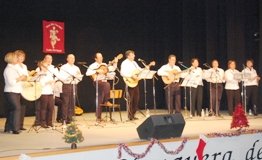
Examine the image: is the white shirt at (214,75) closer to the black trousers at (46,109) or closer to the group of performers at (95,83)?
the group of performers at (95,83)

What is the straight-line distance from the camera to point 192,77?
1123 cm

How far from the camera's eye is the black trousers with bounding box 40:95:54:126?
9070mm

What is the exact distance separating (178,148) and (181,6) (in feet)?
30.3

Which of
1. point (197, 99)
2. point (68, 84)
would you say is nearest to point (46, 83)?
point (68, 84)

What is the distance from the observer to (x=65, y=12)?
12.8m

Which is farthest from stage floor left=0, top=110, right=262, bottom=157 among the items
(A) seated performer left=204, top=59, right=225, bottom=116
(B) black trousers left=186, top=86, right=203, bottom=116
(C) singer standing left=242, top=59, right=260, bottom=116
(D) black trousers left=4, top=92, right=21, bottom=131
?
(C) singer standing left=242, top=59, right=260, bottom=116

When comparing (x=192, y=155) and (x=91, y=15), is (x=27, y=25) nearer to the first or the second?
(x=91, y=15)

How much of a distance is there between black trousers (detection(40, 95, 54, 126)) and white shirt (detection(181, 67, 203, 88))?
134 inches

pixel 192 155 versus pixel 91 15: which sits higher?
pixel 91 15

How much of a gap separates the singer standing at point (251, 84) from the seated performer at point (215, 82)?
0.70 m

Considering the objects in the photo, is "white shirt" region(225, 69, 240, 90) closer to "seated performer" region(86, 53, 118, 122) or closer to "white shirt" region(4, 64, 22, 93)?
"seated performer" region(86, 53, 118, 122)

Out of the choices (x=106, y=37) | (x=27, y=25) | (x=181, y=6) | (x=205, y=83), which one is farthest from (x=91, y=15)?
(x=205, y=83)

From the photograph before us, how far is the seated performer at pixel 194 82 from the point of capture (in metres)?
11.1

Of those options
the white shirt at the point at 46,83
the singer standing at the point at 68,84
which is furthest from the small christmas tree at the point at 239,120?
the white shirt at the point at 46,83
